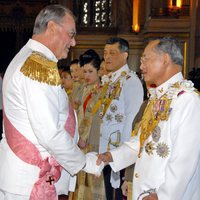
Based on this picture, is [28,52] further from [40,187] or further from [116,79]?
[116,79]

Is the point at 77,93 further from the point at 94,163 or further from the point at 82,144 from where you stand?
the point at 94,163

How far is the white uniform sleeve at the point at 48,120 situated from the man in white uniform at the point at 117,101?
6.22 ft

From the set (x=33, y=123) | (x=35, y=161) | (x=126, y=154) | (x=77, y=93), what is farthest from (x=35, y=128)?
(x=77, y=93)

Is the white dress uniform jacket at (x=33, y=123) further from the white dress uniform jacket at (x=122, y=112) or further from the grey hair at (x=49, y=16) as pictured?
the white dress uniform jacket at (x=122, y=112)

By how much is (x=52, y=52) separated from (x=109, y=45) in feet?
6.72

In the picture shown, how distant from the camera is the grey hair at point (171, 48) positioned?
131 inches

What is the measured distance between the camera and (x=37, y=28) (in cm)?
328

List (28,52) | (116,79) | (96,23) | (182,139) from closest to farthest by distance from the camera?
(182,139)
(28,52)
(116,79)
(96,23)

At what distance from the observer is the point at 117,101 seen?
5.15 meters

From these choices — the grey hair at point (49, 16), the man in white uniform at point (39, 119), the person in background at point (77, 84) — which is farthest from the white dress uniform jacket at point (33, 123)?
the person in background at point (77, 84)

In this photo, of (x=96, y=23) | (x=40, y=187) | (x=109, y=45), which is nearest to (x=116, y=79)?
(x=109, y=45)

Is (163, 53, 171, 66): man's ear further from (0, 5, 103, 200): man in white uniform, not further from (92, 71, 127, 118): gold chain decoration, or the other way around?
(92, 71, 127, 118): gold chain decoration

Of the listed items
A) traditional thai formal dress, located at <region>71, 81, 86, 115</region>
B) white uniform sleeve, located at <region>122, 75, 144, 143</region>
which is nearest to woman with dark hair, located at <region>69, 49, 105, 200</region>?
white uniform sleeve, located at <region>122, 75, 144, 143</region>

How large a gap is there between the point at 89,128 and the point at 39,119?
252 cm
